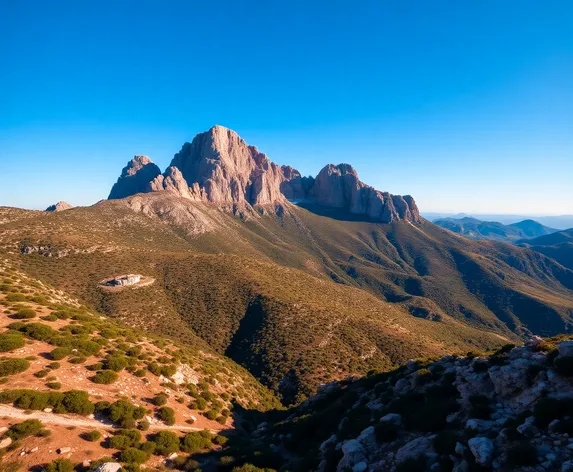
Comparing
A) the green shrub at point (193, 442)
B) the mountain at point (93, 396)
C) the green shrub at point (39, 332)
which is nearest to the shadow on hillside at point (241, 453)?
the green shrub at point (193, 442)

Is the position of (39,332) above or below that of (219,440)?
above

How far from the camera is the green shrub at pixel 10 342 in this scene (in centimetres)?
2481

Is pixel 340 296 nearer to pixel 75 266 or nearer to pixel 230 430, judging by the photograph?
pixel 230 430

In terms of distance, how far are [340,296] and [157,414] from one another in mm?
81627

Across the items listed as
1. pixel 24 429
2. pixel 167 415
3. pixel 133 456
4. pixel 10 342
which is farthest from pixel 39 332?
pixel 133 456

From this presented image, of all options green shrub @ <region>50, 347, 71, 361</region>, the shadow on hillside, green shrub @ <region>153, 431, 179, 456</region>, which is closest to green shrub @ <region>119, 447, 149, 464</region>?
green shrub @ <region>153, 431, 179, 456</region>

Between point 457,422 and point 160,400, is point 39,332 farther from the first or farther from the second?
point 457,422

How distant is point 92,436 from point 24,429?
13.1 ft

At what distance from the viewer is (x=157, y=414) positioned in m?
25.2

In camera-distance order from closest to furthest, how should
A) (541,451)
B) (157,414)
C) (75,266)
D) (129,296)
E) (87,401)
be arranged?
(541,451) → (87,401) → (157,414) → (129,296) → (75,266)

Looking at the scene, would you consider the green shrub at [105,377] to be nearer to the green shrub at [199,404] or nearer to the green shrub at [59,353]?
the green shrub at [59,353]

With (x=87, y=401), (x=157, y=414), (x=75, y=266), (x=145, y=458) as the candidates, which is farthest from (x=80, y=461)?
(x=75, y=266)

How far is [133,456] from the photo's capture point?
1905 centimetres

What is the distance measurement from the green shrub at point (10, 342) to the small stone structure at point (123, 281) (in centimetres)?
5360
